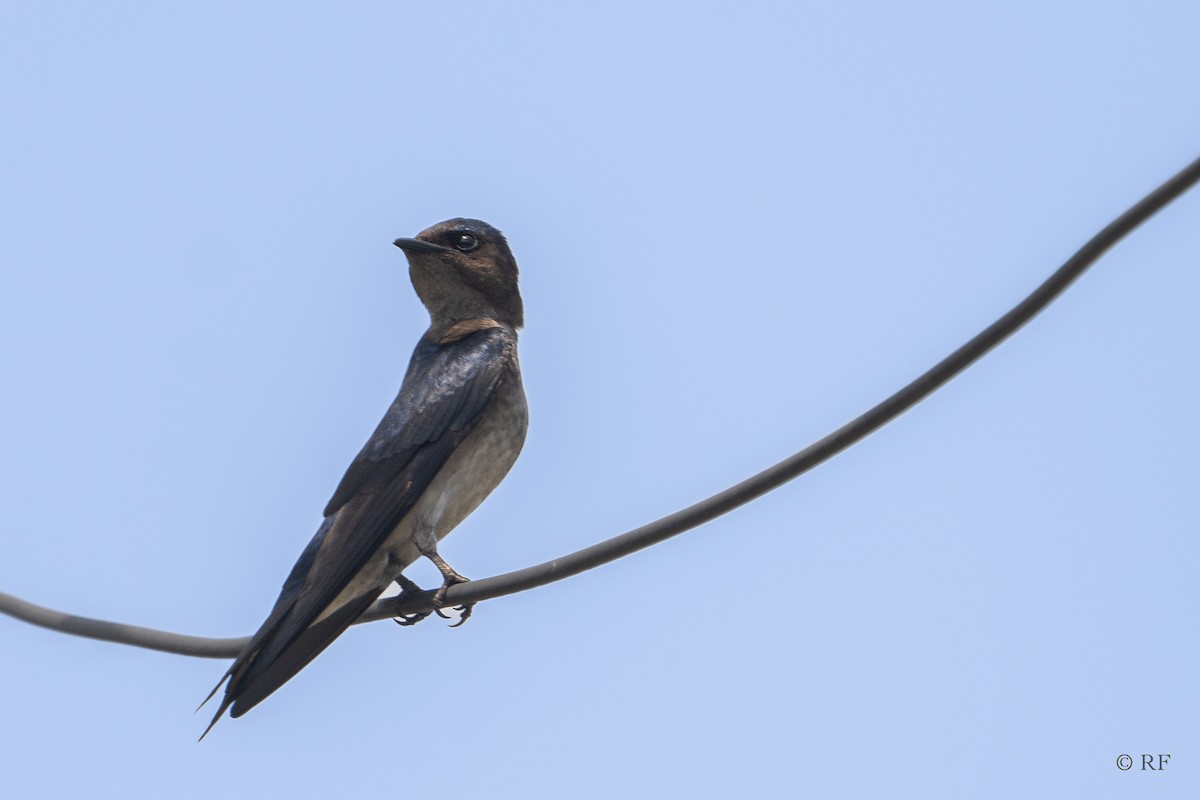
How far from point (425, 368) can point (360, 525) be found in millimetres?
1208

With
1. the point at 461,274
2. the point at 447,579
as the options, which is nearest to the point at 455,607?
the point at 447,579

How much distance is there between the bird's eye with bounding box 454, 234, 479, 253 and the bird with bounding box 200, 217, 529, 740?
0.04 metres

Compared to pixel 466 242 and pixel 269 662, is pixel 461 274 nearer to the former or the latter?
pixel 466 242

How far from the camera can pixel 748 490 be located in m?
3.74

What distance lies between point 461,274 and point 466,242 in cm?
20

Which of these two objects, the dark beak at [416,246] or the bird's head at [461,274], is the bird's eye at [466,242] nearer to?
the bird's head at [461,274]

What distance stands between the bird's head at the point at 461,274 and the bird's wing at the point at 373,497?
35 cm

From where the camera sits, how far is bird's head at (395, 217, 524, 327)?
7.84 metres

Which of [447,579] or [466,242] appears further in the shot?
[466,242]

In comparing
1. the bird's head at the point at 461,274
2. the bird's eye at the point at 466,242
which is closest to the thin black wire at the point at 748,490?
the bird's head at the point at 461,274

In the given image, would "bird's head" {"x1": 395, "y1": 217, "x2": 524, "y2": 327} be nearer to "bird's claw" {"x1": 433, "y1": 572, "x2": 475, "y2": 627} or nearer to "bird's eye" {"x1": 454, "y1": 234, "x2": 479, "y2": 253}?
"bird's eye" {"x1": 454, "y1": 234, "x2": 479, "y2": 253}

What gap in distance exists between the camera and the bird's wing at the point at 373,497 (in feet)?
18.3

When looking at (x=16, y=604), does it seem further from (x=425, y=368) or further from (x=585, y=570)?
(x=425, y=368)

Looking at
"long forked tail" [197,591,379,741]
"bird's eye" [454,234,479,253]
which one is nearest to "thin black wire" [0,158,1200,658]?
"long forked tail" [197,591,379,741]
